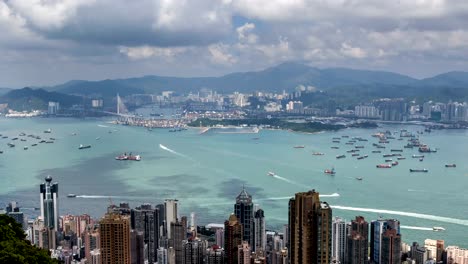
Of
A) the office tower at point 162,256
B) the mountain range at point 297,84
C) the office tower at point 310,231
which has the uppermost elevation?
the mountain range at point 297,84

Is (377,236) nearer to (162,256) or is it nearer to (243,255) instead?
(243,255)

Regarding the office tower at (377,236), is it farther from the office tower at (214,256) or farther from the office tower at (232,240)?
the office tower at (214,256)

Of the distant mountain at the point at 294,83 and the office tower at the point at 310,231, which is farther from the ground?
the distant mountain at the point at 294,83

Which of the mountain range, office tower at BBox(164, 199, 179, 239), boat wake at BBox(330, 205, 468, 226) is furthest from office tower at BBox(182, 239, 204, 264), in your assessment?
the mountain range

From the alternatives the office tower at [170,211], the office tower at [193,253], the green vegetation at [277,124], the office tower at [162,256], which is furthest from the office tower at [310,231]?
the green vegetation at [277,124]

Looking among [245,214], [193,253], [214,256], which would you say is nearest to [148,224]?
[193,253]

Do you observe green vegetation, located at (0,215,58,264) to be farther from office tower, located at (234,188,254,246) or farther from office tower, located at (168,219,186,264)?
office tower, located at (234,188,254,246)

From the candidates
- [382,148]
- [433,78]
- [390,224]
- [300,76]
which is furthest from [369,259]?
[300,76]
